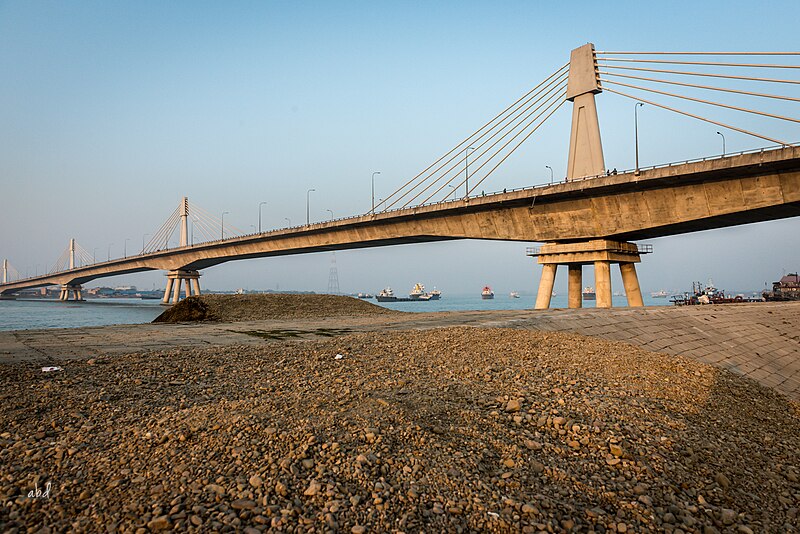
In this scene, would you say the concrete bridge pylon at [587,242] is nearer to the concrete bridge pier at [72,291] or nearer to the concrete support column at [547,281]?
the concrete support column at [547,281]

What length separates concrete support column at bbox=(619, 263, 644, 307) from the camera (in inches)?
1465

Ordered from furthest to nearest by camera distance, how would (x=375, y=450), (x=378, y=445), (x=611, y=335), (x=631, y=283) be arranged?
(x=631, y=283) < (x=611, y=335) < (x=378, y=445) < (x=375, y=450)

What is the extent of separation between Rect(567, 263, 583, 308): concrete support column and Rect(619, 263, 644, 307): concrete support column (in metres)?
3.49

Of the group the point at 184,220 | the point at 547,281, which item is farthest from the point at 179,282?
the point at 547,281

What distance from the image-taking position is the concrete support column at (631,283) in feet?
122

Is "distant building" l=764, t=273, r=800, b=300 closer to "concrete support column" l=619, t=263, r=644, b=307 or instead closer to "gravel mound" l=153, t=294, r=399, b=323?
"concrete support column" l=619, t=263, r=644, b=307

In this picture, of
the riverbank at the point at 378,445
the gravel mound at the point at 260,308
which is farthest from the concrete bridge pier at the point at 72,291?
the riverbank at the point at 378,445

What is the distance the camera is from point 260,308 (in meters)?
28.1

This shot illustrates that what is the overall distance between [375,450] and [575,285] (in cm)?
3782

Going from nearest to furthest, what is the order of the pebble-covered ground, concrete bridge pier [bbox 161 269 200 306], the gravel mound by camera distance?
the pebble-covered ground < the gravel mound < concrete bridge pier [bbox 161 269 200 306]

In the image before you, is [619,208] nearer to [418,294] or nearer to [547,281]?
[547,281]

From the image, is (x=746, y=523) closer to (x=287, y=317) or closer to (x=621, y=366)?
(x=621, y=366)

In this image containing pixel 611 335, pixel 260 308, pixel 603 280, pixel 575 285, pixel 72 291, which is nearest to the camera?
pixel 611 335

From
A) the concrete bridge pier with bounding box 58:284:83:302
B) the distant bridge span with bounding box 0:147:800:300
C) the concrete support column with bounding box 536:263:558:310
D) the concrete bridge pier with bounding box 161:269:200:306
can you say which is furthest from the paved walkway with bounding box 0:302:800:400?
the concrete bridge pier with bounding box 58:284:83:302
